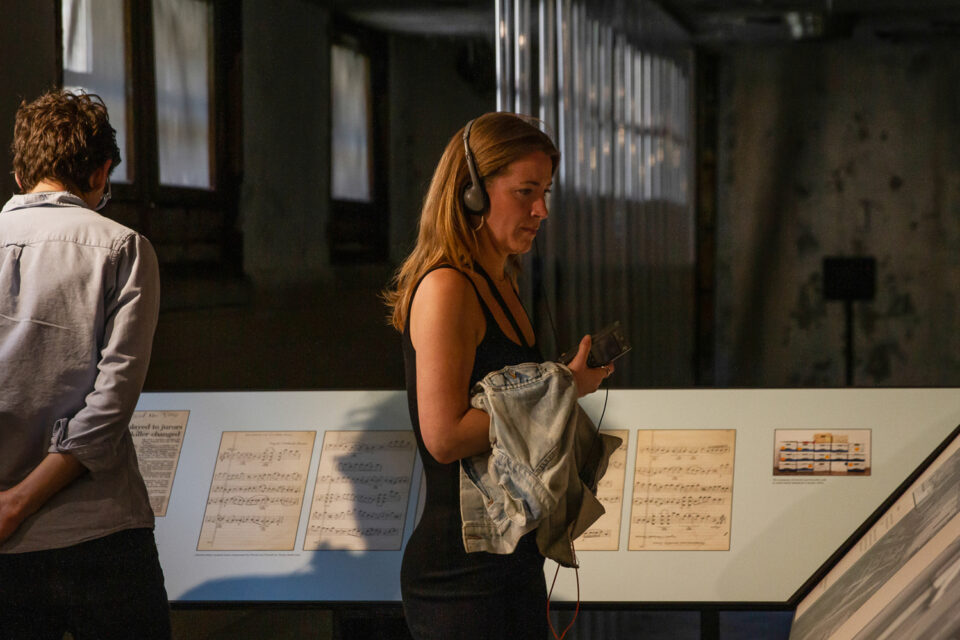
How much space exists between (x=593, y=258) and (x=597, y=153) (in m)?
0.56

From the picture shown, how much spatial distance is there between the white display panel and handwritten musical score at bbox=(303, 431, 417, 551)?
25 millimetres

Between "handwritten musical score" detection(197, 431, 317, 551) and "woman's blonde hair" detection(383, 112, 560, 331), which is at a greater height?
"woman's blonde hair" detection(383, 112, 560, 331)

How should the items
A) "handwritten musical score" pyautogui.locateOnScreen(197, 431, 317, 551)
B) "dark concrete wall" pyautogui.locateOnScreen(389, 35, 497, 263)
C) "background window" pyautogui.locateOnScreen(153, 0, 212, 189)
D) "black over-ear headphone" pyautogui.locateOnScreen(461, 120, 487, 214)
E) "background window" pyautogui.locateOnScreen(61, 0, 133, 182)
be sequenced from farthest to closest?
"dark concrete wall" pyautogui.locateOnScreen(389, 35, 497, 263) < "background window" pyautogui.locateOnScreen(153, 0, 212, 189) < "background window" pyautogui.locateOnScreen(61, 0, 133, 182) < "handwritten musical score" pyautogui.locateOnScreen(197, 431, 317, 551) < "black over-ear headphone" pyautogui.locateOnScreen(461, 120, 487, 214)

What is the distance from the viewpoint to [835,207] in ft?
20.9

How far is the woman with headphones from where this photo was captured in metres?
1.42

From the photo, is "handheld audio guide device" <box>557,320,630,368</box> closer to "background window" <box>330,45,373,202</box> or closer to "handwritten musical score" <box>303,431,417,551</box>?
"handwritten musical score" <box>303,431,417,551</box>

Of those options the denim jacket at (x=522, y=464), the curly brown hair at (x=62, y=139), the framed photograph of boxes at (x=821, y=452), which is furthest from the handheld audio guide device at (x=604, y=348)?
the framed photograph of boxes at (x=821, y=452)

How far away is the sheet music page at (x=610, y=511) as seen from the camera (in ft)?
8.07

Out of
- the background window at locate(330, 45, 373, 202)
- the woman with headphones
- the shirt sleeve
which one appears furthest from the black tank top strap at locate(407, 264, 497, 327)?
the background window at locate(330, 45, 373, 202)

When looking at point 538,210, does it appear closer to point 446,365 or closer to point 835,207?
point 446,365

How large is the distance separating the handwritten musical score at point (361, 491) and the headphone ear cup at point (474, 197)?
4.00 feet

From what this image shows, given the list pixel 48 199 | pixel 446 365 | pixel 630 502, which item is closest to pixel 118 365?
pixel 48 199

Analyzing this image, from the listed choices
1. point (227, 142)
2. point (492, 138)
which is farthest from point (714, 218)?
point (492, 138)

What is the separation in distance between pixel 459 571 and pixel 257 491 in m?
1.32
